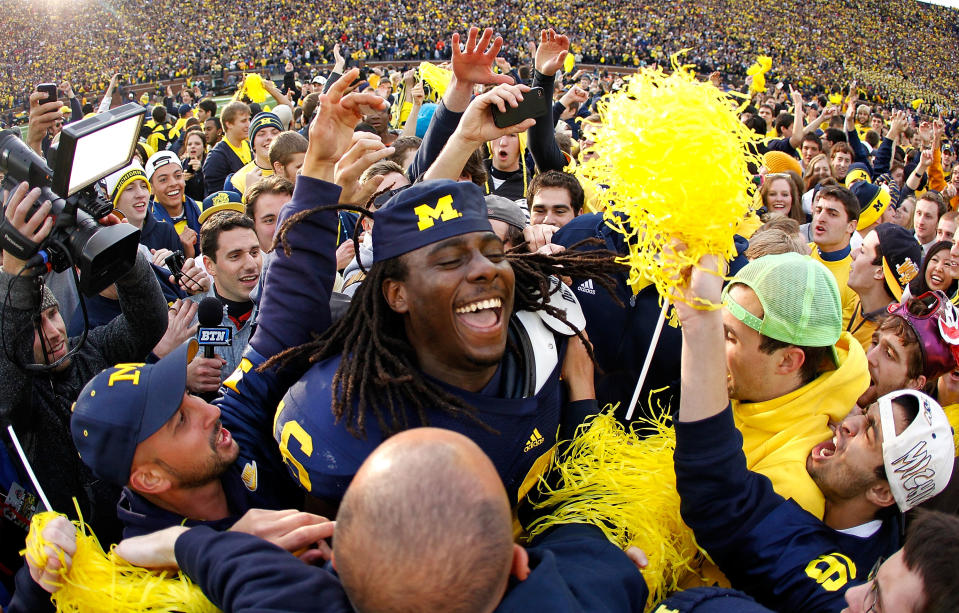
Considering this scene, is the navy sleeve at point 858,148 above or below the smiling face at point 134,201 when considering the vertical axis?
below

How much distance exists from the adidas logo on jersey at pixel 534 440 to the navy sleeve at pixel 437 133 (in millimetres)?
1431

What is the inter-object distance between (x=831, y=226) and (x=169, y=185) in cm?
500

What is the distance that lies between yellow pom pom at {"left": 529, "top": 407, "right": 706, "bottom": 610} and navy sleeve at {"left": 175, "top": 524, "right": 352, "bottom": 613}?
747 mm

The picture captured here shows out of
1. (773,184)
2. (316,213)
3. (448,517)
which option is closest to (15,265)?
(316,213)

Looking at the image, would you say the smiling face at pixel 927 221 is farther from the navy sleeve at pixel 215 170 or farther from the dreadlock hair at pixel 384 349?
the navy sleeve at pixel 215 170

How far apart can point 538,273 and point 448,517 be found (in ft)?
3.77

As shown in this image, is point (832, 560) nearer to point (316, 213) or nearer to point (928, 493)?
point (928, 493)

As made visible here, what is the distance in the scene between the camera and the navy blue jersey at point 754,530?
1622 millimetres

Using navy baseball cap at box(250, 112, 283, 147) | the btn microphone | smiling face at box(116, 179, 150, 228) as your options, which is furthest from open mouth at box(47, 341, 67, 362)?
navy baseball cap at box(250, 112, 283, 147)

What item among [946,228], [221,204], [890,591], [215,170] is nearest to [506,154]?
[221,204]

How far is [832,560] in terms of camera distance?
1.67 meters

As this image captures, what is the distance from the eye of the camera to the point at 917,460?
69.0 inches

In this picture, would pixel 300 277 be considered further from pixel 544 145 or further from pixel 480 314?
pixel 544 145

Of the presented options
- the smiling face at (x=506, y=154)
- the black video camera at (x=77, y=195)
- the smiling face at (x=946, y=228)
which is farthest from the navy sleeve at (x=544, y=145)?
the smiling face at (x=946, y=228)
